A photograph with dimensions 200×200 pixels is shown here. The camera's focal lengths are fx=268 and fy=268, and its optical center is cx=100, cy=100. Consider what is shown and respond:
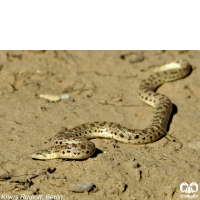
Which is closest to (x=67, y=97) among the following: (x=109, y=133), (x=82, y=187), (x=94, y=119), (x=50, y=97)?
(x=50, y=97)

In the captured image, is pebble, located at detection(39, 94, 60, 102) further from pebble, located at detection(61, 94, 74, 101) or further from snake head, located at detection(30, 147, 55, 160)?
snake head, located at detection(30, 147, 55, 160)

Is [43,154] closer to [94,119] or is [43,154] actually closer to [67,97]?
[94,119]

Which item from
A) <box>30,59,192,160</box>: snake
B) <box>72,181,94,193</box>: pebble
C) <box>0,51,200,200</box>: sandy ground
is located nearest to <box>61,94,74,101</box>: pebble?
<box>0,51,200,200</box>: sandy ground

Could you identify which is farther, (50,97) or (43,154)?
(50,97)

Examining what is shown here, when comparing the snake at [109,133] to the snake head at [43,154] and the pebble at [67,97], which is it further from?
the pebble at [67,97]

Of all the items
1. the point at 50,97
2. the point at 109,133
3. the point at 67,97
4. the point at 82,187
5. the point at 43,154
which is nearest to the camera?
the point at 82,187
